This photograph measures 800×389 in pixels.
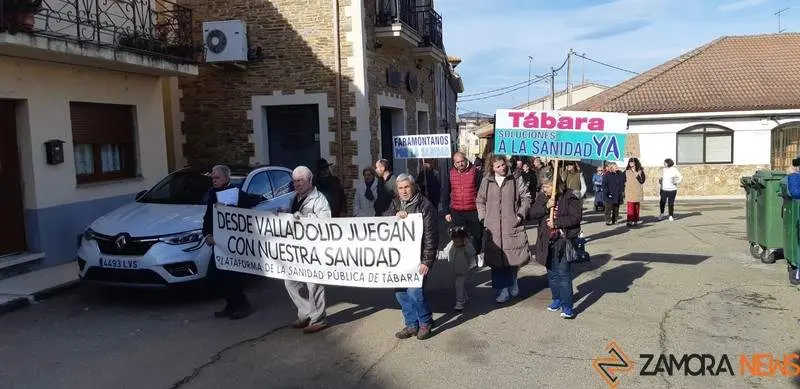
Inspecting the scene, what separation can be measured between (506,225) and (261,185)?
153 inches

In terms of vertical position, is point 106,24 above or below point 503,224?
above

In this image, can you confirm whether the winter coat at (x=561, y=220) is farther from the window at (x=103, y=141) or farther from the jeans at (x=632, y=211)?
the jeans at (x=632, y=211)

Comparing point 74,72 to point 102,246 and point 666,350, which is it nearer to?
point 102,246

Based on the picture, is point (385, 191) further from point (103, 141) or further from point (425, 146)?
point (103, 141)

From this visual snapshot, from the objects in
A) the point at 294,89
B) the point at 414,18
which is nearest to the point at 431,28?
the point at 414,18

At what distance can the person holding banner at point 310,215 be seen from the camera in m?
6.27

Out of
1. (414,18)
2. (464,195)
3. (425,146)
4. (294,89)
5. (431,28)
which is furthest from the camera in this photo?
(431,28)

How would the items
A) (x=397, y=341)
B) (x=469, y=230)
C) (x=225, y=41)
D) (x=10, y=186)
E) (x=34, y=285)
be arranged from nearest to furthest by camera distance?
(x=397, y=341) < (x=34, y=285) < (x=469, y=230) < (x=10, y=186) < (x=225, y=41)

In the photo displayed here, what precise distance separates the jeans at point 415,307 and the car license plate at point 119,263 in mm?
3127

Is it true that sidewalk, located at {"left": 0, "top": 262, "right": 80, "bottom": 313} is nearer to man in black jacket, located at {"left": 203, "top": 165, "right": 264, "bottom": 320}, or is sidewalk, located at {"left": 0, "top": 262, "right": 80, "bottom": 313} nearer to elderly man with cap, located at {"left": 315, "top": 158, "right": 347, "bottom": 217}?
man in black jacket, located at {"left": 203, "top": 165, "right": 264, "bottom": 320}

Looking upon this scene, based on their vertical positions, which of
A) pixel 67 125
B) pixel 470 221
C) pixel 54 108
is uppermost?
pixel 54 108

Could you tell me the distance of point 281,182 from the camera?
9.72 meters

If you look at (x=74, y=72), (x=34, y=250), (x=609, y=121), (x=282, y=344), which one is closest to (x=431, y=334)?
(x=282, y=344)

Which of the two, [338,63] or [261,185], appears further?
[338,63]
